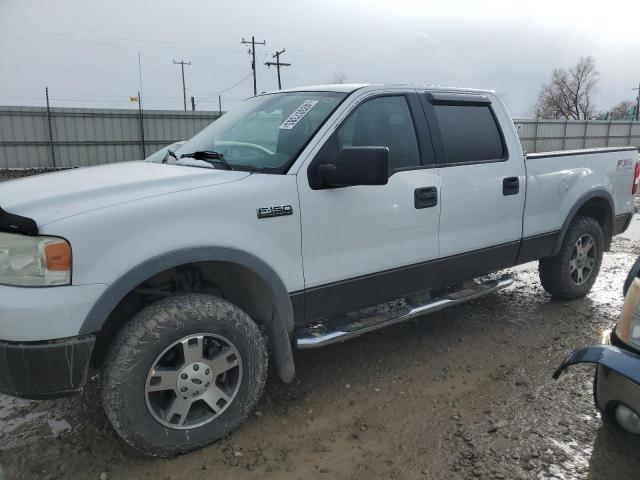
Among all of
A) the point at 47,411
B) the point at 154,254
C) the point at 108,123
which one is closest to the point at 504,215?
the point at 154,254

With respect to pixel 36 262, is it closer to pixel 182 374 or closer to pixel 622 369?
pixel 182 374

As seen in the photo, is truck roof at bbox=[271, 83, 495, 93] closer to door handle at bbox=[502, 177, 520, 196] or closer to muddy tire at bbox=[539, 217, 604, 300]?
door handle at bbox=[502, 177, 520, 196]

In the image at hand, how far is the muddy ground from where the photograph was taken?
259 centimetres

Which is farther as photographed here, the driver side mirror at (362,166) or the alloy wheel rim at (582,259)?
the alloy wheel rim at (582,259)

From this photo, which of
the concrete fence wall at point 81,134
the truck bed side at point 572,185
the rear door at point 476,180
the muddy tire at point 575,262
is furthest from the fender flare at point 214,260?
the concrete fence wall at point 81,134

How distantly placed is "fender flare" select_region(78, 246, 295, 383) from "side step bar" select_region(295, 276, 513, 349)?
131 mm

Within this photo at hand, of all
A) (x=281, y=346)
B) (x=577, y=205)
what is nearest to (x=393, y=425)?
(x=281, y=346)

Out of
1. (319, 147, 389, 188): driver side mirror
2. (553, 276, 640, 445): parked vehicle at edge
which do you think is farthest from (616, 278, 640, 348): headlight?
(319, 147, 389, 188): driver side mirror

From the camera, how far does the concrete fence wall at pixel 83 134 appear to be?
19.1 metres

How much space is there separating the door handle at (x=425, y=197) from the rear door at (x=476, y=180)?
88mm

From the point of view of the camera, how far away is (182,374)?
258cm

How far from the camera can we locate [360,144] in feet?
Answer: 10.9

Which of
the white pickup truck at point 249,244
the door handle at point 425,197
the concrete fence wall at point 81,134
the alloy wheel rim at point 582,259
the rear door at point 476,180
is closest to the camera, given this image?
the white pickup truck at point 249,244

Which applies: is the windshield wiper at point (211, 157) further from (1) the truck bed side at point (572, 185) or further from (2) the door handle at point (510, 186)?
(1) the truck bed side at point (572, 185)
